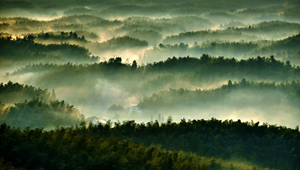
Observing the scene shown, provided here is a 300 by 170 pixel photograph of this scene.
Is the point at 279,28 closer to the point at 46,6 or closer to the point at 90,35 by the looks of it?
the point at 90,35

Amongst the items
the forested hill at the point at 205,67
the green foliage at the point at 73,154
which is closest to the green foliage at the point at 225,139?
the green foliage at the point at 73,154

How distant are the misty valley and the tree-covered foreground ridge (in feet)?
0.24

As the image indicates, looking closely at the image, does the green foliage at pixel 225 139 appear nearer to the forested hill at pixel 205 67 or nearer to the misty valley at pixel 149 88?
the misty valley at pixel 149 88

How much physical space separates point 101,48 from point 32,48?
79.4 ft

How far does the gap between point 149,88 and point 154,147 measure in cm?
5461

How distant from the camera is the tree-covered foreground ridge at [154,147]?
22484 mm

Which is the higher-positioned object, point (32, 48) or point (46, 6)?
point (46, 6)

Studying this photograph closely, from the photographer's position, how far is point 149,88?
268 ft

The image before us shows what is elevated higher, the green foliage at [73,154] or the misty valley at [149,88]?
the misty valley at [149,88]

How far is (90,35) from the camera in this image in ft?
407

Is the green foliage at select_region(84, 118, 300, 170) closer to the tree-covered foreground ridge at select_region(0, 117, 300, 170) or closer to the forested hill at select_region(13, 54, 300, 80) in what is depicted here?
the tree-covered foreground ridge at select_region(0, 117, 300, 170)

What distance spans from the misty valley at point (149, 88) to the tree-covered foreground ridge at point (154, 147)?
73 millimetres

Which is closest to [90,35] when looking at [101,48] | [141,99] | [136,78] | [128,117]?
[101,48]

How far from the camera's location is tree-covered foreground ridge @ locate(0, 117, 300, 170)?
2248 cm
